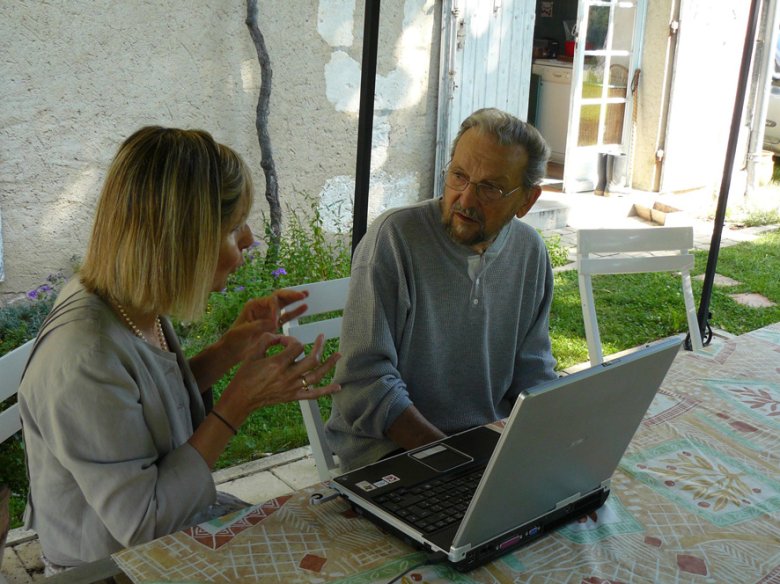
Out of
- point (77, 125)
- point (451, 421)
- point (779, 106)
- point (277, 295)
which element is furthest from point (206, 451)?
point (779, 106)

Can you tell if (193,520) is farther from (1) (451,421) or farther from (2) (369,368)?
(1) (451,421)

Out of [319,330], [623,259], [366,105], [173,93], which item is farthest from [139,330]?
[173,93]

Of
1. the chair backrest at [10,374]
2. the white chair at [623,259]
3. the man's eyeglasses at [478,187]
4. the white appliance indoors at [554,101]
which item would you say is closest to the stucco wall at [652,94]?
the white appliance indoors at [554,101]

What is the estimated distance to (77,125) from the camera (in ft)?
13.6

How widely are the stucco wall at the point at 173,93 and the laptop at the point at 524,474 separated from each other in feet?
10.3

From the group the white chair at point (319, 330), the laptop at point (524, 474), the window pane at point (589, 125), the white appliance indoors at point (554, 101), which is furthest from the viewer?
Result: the white appliance indoors at point (554, 101)

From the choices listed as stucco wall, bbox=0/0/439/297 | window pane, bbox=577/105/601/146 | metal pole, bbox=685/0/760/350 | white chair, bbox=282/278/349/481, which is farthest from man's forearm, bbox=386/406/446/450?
window pane, bbox=577/105/601/146

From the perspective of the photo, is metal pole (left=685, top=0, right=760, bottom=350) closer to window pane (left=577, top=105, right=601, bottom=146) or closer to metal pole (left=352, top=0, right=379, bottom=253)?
metal pole (left=352, top=0, right=379, bottom=253)

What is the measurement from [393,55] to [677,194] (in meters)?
3.28

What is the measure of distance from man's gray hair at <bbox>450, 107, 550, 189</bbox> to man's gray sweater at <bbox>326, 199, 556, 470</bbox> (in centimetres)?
16

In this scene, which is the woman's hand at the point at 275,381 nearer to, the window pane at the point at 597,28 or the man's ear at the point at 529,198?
the man's ear at the point at 529,198

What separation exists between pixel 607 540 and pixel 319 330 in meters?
1.08

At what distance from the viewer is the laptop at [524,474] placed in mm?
1187

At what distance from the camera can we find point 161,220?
145 centimetres
